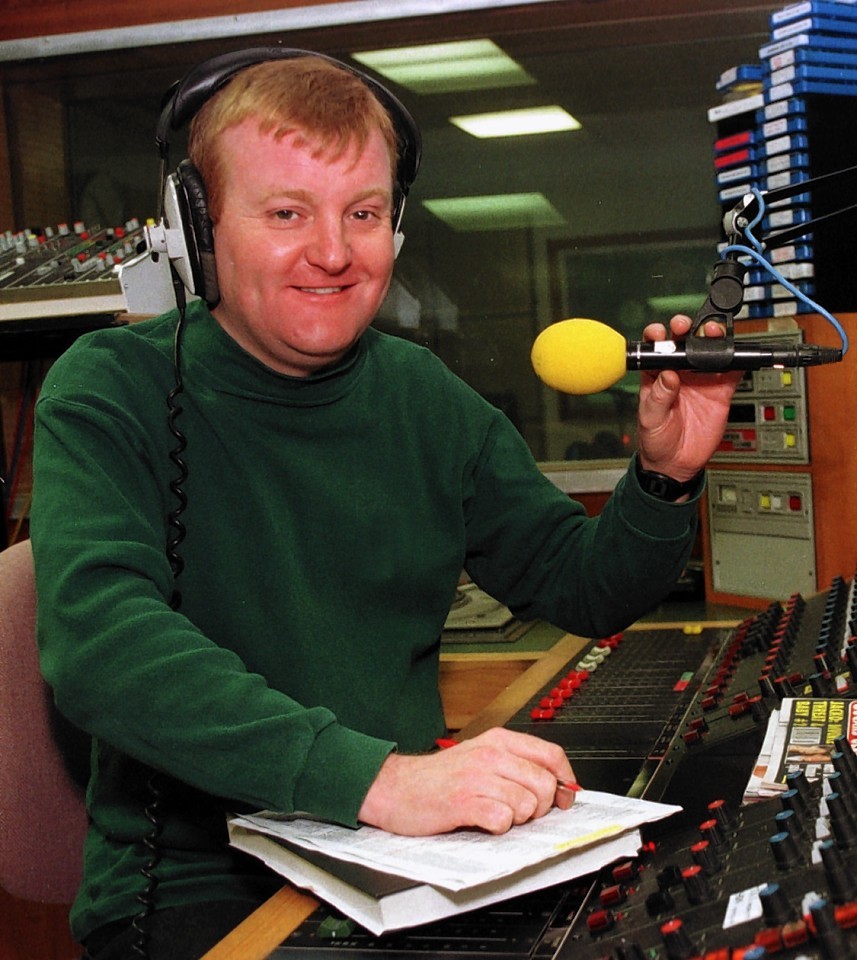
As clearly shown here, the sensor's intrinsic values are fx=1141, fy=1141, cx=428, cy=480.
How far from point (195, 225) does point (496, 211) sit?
2143 millimetres

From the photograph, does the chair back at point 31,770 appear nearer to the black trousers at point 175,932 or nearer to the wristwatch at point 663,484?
the black trousers at point 175,932

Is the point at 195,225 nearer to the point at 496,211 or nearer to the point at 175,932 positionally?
the point at 175,932

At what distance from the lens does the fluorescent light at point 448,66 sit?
3203 mm

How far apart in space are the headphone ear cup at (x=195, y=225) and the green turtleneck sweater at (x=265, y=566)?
0.09 m

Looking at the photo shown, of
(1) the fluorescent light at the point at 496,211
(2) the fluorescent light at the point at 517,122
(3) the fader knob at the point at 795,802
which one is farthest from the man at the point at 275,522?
(2) the fluorescent light at the point at 517,122

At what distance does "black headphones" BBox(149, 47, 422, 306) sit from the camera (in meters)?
1.12

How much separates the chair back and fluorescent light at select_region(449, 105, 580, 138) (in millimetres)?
2308

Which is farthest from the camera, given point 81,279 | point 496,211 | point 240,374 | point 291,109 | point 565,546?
point 496,211

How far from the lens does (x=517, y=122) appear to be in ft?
10.5

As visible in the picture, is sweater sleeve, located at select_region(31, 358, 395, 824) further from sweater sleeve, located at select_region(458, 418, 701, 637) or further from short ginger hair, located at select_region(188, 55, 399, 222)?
sweater sleeve, located at select_region(458, 418, 701, 637)

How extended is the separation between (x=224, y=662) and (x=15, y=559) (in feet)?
1.58

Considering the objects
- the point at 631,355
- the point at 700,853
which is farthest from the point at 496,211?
the point at 700,853

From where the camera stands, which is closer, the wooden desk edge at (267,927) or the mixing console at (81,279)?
the wooden desk edge at (267,927)

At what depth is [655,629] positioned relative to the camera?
1.70m
